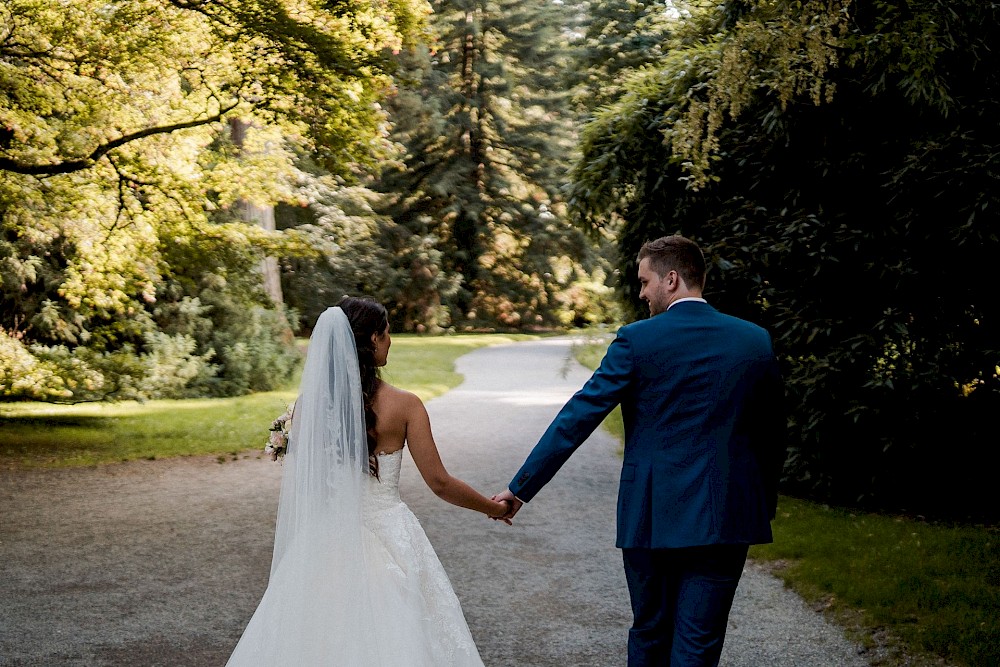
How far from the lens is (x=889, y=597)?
6031 millimetres

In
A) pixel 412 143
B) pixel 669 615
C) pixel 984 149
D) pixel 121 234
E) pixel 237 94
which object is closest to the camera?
pixel 669 615

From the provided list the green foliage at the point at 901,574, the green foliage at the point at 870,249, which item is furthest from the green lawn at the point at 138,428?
the green foliage at the point at 901,574

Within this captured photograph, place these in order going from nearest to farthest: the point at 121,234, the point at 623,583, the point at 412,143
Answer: the point at 623,583, the point at 121,234, the point at 412,143

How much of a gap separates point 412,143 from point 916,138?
1538 inches

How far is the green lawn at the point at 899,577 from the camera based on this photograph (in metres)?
5.24

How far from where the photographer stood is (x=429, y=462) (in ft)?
12.5

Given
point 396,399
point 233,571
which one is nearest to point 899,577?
point 396,399

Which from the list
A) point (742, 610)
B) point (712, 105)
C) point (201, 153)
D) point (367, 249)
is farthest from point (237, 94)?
point (367, 249)

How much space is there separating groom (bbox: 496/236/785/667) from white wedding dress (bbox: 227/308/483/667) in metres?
0.80

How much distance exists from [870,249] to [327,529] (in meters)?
6.41

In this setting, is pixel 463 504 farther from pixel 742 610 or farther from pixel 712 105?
pixel 712 105

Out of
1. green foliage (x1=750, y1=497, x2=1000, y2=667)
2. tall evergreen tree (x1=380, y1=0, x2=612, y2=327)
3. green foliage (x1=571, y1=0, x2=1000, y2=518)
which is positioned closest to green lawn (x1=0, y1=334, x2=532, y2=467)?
green foliage (x1=571, y1=0, x2=1000, y2=518)

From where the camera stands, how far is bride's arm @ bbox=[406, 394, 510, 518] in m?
3.78

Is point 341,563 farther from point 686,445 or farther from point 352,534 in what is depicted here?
point 686,445
